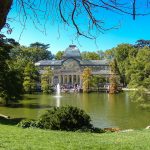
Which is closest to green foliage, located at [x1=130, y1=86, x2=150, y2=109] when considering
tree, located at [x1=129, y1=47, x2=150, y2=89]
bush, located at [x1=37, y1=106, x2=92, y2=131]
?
tree, located at [x1=129, y1=47, x2=150, y2=89]

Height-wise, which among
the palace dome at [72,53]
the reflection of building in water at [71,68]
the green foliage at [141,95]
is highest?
the palace dome at [72,53]

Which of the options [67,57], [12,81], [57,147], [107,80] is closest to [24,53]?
[67,57]

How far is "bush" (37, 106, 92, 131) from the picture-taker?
14.4 metres

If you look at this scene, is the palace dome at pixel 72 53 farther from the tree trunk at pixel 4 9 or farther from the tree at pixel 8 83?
the tree trunk at pixel 4 9

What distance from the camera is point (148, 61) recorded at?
1590 inches

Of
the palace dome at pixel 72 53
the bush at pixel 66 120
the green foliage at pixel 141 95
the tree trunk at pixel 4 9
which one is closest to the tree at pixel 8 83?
the green foliage at pixel 141 95

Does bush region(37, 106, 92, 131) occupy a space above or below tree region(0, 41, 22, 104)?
below

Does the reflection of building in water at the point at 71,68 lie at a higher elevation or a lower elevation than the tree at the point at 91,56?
lower

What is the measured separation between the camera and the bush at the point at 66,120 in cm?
1435

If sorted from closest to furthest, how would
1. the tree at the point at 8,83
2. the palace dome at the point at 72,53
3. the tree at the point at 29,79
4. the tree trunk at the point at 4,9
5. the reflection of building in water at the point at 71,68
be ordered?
the tree trunk at the point at 4,9 < the tree at the point at 8,83 < the tree at the point at 29,79 < the reflection of building in water at the point at 71,68 < the palace dome at the point at 72,53

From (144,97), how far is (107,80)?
47167 millimetres

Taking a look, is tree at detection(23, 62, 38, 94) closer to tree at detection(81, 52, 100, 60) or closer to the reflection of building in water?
the reflection of building in water

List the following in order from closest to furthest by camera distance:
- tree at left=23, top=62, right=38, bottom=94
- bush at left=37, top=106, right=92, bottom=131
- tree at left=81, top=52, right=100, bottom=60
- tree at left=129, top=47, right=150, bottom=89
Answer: bush at left=37, top=106, right=92, bottom=131 < tree at left=129, top=47, right=150, bottom=89 < tree at left=23, top=62, right=38, bottom=94 < tree at left=81, top=52, right=100, bottom=60

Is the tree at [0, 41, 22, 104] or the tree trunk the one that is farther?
the tree at [0, 41, 22, 104]
